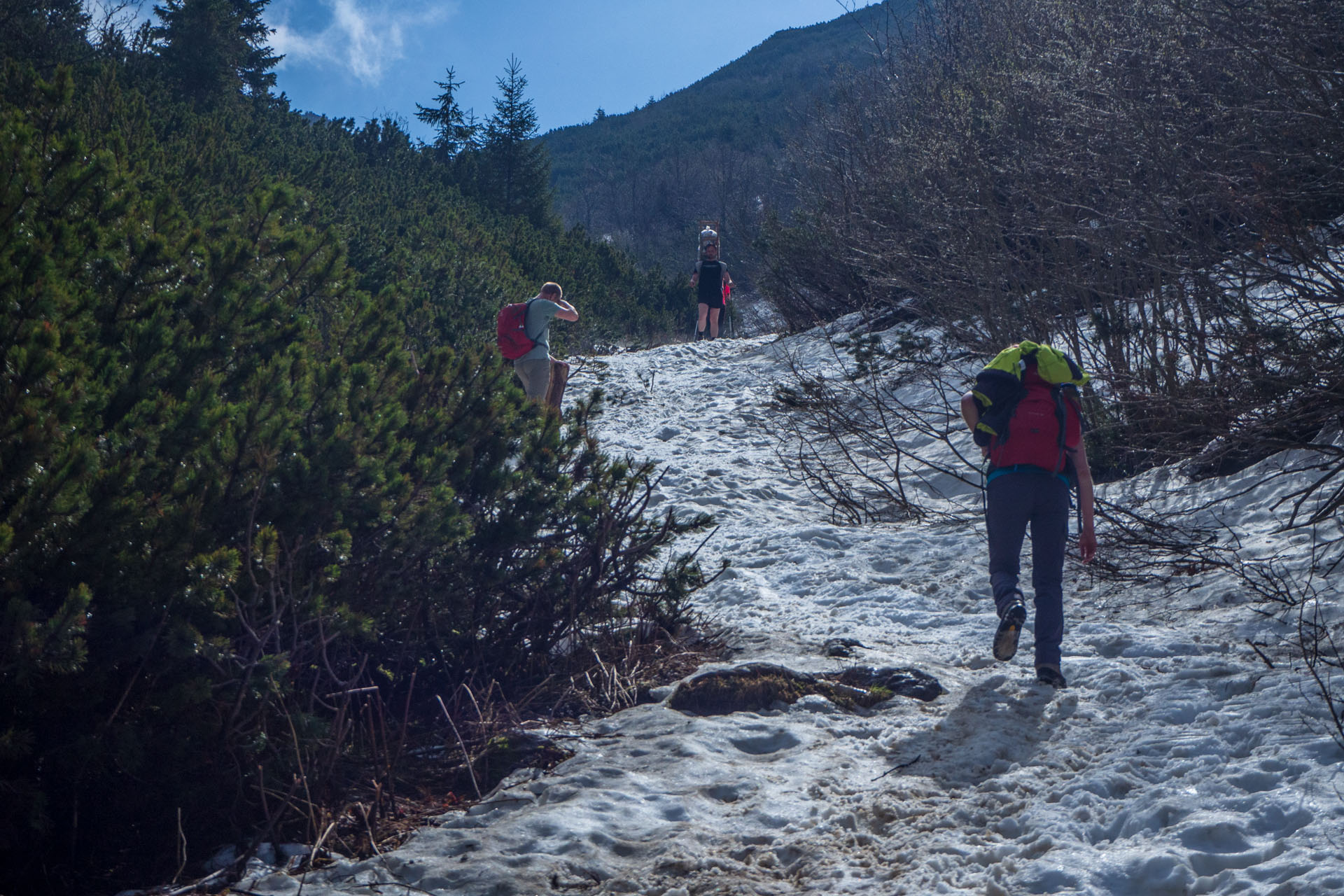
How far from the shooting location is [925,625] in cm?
516

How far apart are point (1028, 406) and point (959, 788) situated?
65.3 inches

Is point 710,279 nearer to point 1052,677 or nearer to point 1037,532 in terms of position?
point 1037,532

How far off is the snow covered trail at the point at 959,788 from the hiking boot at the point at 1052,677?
4cm

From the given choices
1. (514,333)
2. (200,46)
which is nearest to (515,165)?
(200,46)

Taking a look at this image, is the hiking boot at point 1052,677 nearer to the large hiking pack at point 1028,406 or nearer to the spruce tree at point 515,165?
the large hiking pack at point 1028,406

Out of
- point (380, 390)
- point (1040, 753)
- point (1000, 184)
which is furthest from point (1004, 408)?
point (1000, 184)

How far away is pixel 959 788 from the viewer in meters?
3.22

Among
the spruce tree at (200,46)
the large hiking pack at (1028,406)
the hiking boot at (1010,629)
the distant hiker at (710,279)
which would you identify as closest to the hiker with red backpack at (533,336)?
the large hiking pack at (1028,406)

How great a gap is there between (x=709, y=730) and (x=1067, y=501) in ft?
5.91

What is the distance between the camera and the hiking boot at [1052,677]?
13.1 ft

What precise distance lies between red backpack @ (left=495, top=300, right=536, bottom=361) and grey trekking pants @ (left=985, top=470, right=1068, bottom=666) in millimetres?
5927

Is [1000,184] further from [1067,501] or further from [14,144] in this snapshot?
[14,144]

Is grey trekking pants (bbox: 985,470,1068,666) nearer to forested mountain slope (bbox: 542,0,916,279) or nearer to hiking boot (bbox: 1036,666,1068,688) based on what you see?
hiking boot (bbox: 1036,666,1068,688)

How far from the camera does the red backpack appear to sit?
9.32m
